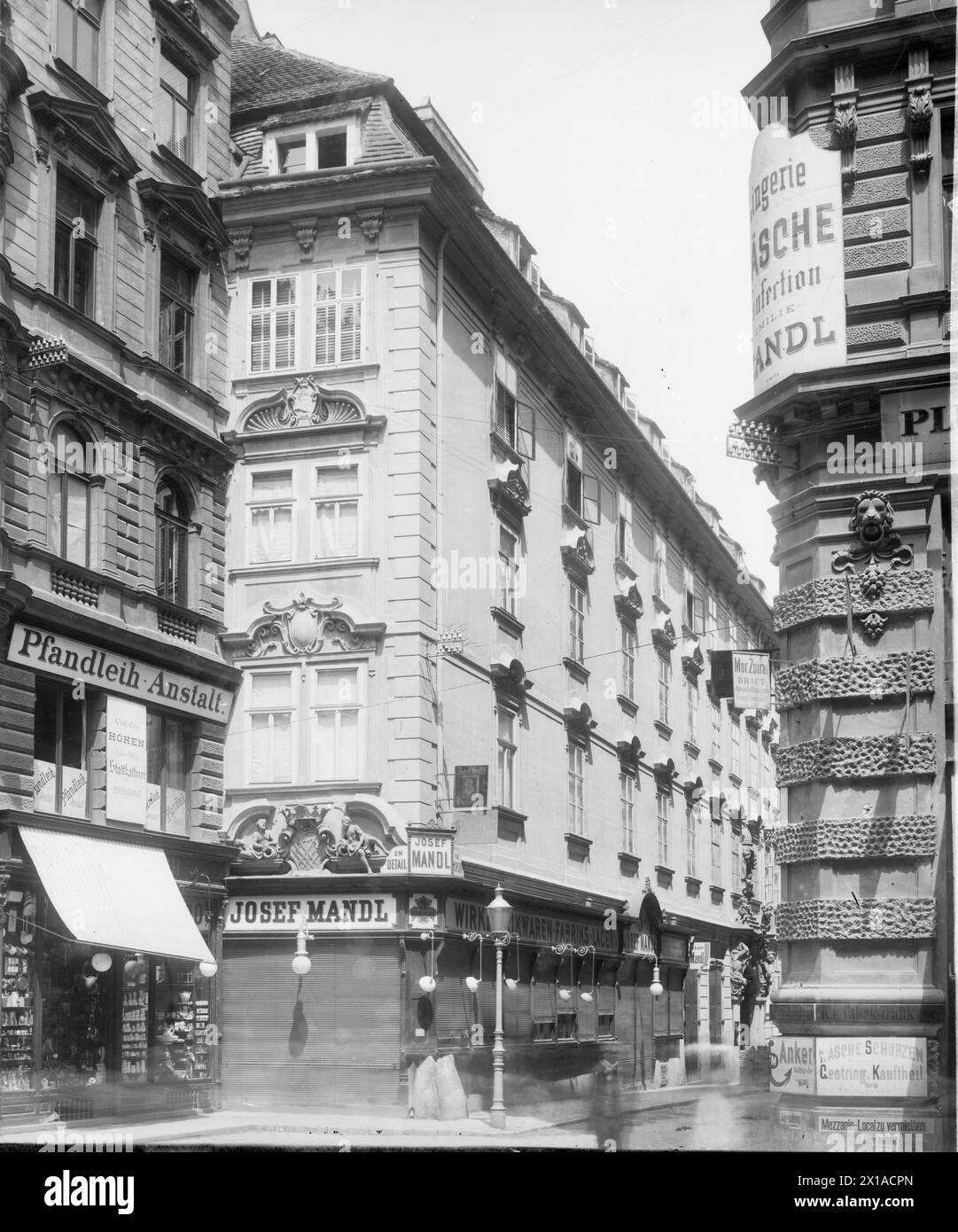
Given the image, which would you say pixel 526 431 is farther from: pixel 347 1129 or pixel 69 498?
pixel 347 1129

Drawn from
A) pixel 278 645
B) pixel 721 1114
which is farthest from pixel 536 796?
pixel 721 1114

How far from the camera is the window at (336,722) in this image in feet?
64.4

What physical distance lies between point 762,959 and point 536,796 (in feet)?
28.0

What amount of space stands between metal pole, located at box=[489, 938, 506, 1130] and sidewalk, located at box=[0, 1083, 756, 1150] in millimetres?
106

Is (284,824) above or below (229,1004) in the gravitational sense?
above

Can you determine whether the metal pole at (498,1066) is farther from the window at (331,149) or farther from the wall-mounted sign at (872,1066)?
the window at (331,149)

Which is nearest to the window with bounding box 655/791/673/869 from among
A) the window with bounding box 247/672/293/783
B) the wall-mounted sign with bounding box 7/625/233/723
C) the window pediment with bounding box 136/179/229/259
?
the window with bounding box 247/672/293/783

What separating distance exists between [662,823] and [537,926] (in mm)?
3932

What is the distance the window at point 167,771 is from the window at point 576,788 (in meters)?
5.16

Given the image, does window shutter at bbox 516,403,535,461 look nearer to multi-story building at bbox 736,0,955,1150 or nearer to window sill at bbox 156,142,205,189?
multi-story building at bbox 736,0,955,1150

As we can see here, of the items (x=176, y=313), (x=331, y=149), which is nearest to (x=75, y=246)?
(x=176, y=313)

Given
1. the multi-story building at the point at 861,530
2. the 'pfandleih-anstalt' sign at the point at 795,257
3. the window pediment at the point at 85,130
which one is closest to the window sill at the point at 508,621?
the multi-story building at the point at 861,530

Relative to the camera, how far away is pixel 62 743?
17516 millimetres
